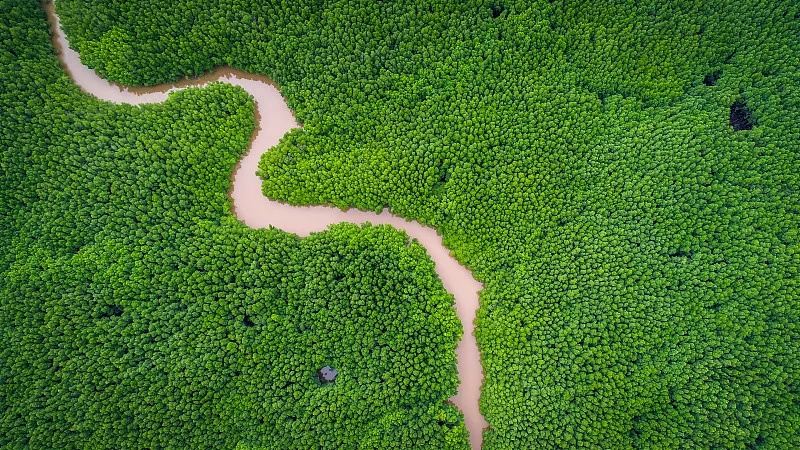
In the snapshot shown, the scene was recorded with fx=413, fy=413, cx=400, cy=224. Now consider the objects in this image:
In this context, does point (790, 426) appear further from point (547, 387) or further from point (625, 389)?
point (547, 387)

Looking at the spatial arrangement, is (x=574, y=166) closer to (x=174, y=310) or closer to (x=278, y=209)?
(x=278, y=209)

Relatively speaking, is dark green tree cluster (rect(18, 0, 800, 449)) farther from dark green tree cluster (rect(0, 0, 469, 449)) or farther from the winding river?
dark green tree cluster (rect(0, 0, 469, 449))

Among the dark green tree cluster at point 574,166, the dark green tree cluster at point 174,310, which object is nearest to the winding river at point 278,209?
the dark green tree cluster at point 574,166

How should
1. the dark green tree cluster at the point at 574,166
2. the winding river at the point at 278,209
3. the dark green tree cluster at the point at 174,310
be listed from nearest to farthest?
1. the dark green tree cluster at the point at 574,166
2. the dark green tree cluster at the point at 174,310
3. the winding river at the point at 278,209

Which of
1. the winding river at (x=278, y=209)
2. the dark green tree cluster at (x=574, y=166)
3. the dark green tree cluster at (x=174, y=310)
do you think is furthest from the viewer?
the winding river at (x=278, y=209)

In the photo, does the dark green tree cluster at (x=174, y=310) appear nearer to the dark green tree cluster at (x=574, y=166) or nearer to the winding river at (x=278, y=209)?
the winding river at (x=278, y=209)

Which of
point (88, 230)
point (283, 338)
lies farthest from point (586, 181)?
point (88, 230)

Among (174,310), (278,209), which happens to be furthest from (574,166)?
(174,310)
